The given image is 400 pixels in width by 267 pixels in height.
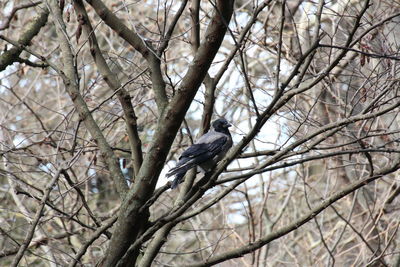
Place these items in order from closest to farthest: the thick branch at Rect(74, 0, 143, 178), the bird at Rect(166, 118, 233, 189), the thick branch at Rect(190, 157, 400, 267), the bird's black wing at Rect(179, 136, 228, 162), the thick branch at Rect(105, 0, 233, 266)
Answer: the thick branch at Rect(105, 0, 233, 266), the thick branch at Rect(190, 157, 400, 267), the thick branch at Rect(74, 0, 143, 178), the bird at Rect(166, 118, 233, 189), the bird's black wing at Rect(179, 136, 228, 162)

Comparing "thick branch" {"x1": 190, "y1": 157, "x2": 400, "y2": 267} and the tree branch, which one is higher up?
the tree branch

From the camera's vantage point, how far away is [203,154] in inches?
193

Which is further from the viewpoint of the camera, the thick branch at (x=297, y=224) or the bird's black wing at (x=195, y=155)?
the bird's black wing at (x=195, y=155)

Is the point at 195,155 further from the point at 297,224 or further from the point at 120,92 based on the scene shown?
the point at 297,224

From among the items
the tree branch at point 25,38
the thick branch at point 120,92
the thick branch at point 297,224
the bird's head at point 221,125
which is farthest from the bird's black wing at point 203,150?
the tree branch at point 25,38

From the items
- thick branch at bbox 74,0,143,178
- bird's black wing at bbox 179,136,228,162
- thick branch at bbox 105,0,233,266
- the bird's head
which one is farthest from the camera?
the bird's head

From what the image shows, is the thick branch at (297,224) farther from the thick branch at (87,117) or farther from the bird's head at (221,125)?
the bird's head at (221,125)

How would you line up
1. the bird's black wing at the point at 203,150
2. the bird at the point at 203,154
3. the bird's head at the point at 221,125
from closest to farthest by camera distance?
the bird at the point at 203,154 < the bird's black wing at the point at 203,150 < the bird's head at the point at 221,125

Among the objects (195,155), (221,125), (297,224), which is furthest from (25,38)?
(297,224)

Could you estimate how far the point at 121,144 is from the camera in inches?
315

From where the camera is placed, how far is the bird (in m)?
4.68

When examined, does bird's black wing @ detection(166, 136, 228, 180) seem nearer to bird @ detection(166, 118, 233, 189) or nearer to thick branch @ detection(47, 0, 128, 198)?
bird @ detection(166, 118, 233, 189)

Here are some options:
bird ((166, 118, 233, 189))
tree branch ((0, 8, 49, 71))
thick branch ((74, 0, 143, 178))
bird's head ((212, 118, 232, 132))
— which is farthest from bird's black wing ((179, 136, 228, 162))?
tree branch ((0, 8, 49, 71))

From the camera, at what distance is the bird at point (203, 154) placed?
4680 millimetres
